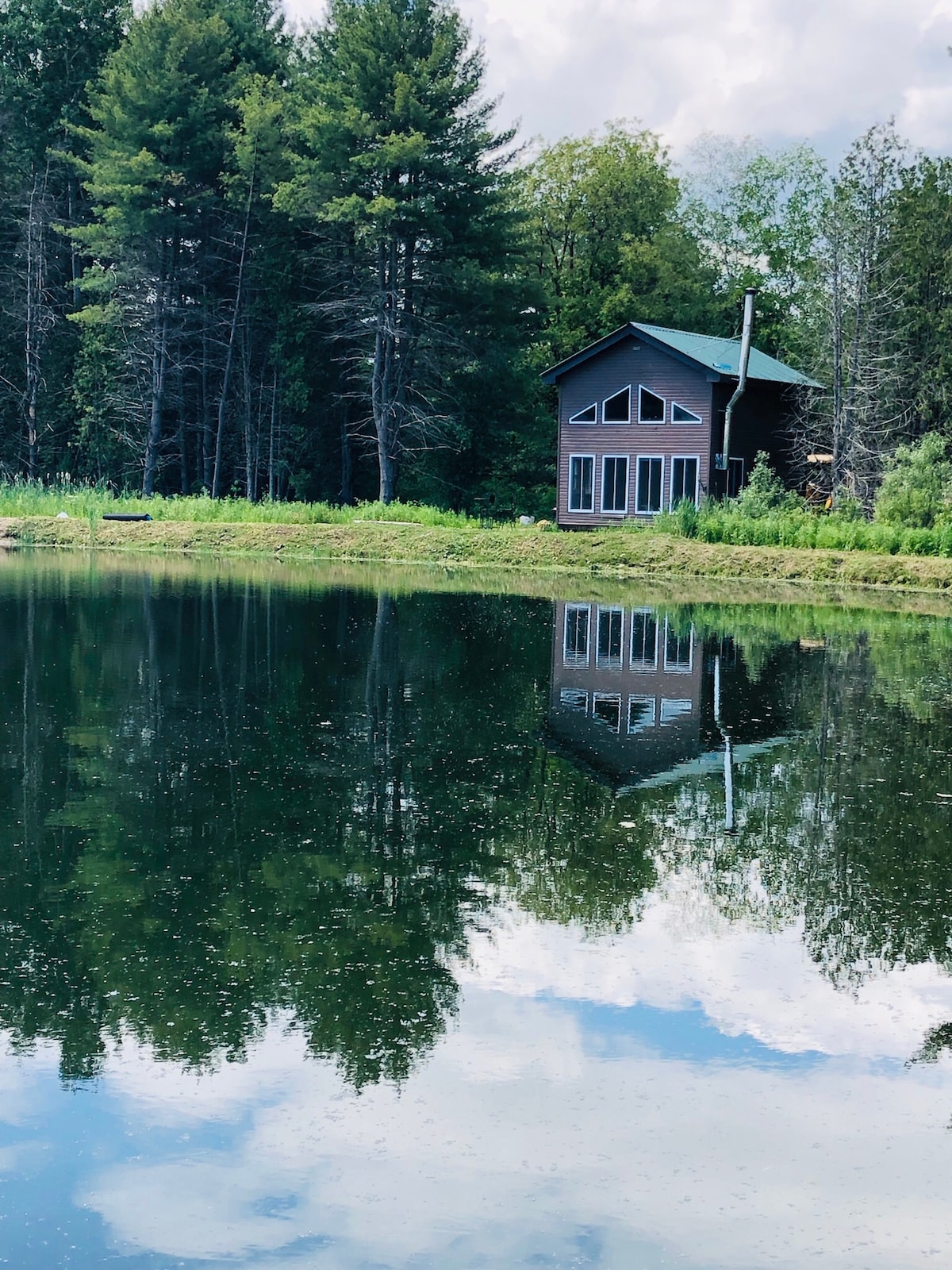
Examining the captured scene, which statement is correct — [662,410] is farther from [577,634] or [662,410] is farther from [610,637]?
[610,637]

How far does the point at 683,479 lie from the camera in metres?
44.5

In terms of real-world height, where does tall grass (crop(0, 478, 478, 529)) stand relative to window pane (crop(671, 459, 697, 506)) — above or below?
below

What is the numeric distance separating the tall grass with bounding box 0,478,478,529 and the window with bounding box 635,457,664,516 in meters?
5.58

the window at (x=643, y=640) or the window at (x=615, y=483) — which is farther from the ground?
the window at (x=615, y=483)

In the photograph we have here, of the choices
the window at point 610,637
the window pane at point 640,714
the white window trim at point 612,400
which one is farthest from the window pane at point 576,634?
the white window trim at point 612,400

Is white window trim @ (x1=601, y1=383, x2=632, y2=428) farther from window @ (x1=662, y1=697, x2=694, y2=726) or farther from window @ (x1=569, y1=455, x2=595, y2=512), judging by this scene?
window @ (x1=662, y1=697, x2=694, y2=726)

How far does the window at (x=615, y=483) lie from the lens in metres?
45.4

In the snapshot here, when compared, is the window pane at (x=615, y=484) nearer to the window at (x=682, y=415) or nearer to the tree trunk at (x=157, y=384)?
the window at (x=682, y=415)

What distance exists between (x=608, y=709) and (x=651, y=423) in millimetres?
29604

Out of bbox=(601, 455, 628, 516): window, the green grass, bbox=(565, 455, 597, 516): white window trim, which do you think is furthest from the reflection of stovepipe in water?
bbox=(565, 455, 597, 516): white window trim

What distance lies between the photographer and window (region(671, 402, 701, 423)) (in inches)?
1735

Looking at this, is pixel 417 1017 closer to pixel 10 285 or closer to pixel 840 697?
pixel 840 697

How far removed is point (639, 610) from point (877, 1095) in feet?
67.4

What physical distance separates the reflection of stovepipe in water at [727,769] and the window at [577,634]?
274 centimetres
